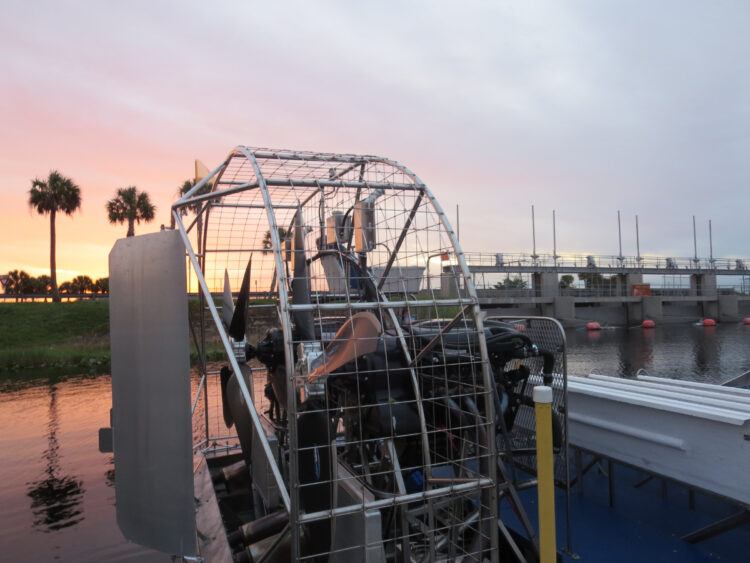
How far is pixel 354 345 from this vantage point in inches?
138

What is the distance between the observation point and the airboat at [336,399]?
290 cm

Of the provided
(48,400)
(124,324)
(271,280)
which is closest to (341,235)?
(271,280)

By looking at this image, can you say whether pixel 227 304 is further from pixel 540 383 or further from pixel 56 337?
pixel 56 337

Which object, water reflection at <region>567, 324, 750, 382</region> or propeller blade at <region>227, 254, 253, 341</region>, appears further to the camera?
water reflection at <region>567, 324, 750, 382</region>

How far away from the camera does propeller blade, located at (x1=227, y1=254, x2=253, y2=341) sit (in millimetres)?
4668

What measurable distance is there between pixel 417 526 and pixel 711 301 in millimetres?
62286

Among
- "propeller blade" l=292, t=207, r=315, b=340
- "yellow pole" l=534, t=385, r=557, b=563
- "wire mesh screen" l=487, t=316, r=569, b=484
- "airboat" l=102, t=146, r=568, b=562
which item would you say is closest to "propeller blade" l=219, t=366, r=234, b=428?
"airboat" l=102, t=146, r=568, b=562

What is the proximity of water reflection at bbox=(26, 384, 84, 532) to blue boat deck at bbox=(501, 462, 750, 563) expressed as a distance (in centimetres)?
671

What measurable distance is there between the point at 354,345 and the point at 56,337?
115 ft

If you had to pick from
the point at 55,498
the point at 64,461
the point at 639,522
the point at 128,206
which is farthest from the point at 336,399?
the point at 128,206

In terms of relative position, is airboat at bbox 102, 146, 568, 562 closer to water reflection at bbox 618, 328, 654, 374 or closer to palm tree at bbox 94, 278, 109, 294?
water reflection at bbox 618, 328, 654, 374

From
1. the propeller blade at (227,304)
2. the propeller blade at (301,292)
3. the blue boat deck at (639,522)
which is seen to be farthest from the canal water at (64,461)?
the blue boat deck at (639,522)

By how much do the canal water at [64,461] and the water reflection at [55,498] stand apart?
0.01 m

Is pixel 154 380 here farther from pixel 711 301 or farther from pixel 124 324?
pixel 711 301
